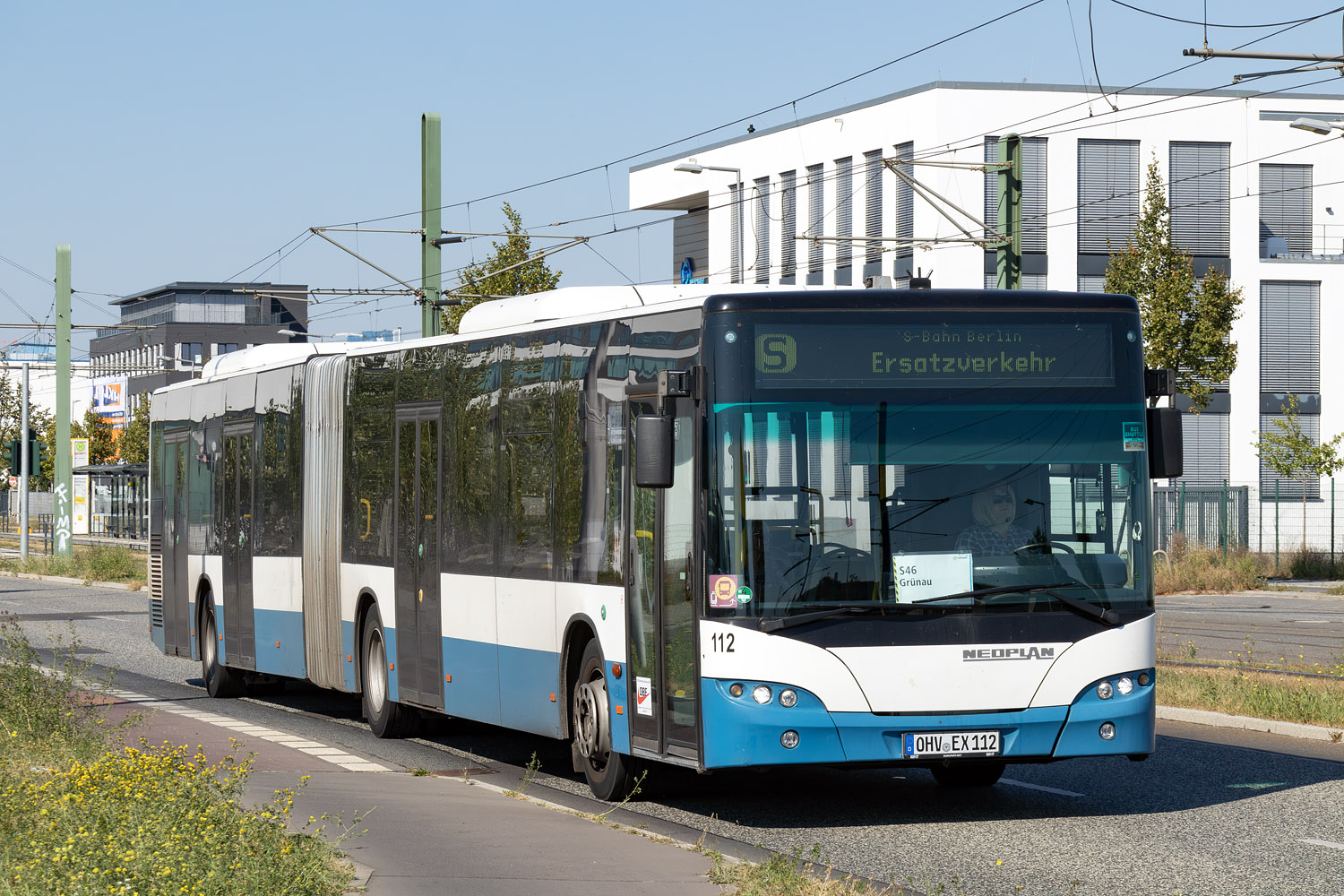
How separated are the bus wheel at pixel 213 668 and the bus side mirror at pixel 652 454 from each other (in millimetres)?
10594

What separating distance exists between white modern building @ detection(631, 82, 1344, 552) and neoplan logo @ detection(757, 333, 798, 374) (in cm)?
4049

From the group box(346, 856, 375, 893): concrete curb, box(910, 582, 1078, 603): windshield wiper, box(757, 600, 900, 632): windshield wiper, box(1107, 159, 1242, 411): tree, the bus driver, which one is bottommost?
box(346, 856, 375, 893): concrete curb

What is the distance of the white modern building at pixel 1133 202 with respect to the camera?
52562 millimetres

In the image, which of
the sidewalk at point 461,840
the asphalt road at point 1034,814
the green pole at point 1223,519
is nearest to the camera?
the sidewalk at point 461,840

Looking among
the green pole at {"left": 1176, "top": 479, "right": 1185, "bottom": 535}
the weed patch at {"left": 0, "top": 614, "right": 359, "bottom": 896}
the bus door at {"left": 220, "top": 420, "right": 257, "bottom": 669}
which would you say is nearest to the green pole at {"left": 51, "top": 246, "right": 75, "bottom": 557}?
the green pole at {"left": 1176, "top": 479, "right": 1185, "bottom": 535}

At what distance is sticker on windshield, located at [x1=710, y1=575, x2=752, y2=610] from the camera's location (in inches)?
400

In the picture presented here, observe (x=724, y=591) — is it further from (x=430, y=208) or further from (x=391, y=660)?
(x=430, y=208)

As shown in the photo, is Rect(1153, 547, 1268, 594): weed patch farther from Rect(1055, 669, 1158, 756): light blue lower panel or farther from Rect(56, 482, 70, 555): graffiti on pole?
Rect(1055, 669, 1158, 756): light blue lower panel

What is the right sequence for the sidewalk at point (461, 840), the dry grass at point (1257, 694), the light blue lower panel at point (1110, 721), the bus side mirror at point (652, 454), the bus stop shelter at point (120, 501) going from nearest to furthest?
the sidewalk at point (461, 840)
the bus side mirror at point (652, 454)
the light blue lower panel at point (1110, 721)
the dry grass at point (1257, 694)
the bus stop shelter at point (120, 501)

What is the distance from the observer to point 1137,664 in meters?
10.7

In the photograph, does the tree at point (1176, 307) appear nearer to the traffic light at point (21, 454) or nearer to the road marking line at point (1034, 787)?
the traffic light at point (21, 454)

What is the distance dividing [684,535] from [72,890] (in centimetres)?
443

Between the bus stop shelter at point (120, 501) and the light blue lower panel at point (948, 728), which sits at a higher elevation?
the light blue lower panel at point (948, 728)

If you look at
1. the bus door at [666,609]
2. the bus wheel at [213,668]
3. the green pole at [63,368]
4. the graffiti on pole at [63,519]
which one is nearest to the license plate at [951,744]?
the bus door at [666,609]
